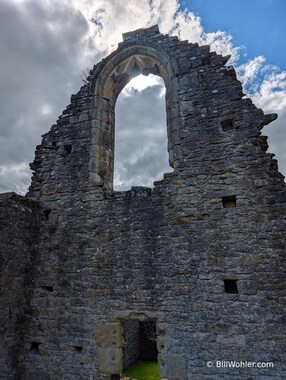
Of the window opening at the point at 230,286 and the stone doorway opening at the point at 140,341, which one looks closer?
the window opening at the point at 230,286

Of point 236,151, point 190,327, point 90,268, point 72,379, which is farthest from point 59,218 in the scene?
point 236,151

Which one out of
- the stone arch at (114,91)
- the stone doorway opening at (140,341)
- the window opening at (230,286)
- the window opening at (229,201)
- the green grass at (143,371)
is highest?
the stone arch at (114,91)

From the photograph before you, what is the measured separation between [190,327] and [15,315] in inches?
129

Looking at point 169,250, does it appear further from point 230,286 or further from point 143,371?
point 143,371

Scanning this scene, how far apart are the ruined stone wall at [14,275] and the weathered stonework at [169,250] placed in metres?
0.02

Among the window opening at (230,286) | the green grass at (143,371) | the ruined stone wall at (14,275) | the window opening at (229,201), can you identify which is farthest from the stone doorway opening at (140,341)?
the window opening at (229,201)

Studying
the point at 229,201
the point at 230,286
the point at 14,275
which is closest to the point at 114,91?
the point at 229,201

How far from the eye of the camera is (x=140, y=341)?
11.3m

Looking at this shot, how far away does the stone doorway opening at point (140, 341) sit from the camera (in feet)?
34.1

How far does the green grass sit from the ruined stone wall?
188 inches

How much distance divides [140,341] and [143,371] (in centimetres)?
203

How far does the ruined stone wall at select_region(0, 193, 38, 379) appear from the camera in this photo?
5051 mm

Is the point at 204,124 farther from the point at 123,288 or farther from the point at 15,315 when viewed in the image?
the point at 15,315

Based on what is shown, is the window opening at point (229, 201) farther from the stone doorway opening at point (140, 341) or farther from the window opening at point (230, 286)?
the stone doorway opening at point (140, 341)
